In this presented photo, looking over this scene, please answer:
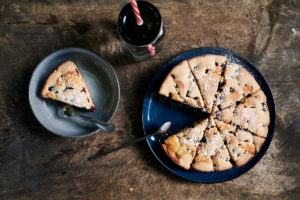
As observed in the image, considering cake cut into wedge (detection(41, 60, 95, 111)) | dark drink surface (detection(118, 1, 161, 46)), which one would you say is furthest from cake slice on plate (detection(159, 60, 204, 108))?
cake cut into wedge (detection(41, 60, 95, 111))

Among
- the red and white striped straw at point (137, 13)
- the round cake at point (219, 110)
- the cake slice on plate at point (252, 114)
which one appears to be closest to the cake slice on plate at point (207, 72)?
the round cake at point (219, 110)

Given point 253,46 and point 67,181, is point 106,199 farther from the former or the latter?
point 253,46

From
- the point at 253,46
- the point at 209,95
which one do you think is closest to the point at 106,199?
the point at 209,95

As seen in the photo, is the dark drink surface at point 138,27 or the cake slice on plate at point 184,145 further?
the cake slice on plate at point 184,145

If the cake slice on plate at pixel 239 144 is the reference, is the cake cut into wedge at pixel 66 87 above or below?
above

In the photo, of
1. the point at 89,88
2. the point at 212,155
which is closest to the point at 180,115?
the point at 212,155

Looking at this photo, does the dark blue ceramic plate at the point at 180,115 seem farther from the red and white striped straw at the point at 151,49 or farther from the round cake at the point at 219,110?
the red and white striped straw at the point at 151,49

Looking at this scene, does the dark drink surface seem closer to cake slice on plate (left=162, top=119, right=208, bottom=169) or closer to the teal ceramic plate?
the teal ceramic plate
